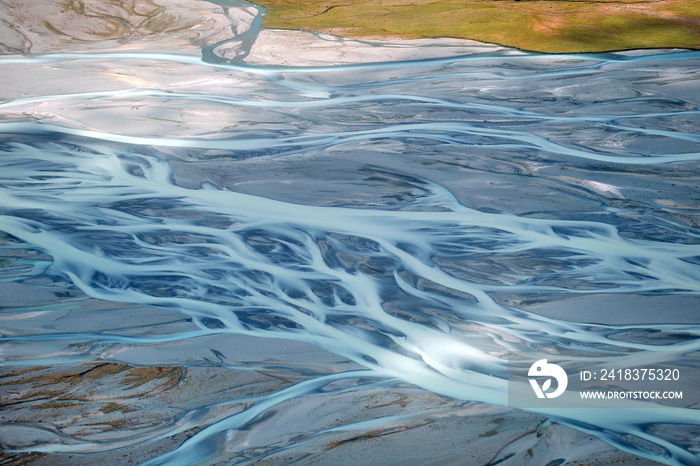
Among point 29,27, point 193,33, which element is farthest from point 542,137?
point 29,27

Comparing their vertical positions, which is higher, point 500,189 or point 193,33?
point 193,33

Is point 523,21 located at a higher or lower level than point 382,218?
higher

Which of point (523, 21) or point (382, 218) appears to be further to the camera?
point (523, 21)

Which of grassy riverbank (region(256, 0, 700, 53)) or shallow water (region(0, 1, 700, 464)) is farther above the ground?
grassy riverbank (region(256, 0, 700, 53))

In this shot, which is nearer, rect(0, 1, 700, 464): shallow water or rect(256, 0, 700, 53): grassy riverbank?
rect(0, 1, 700, 464): shallow water

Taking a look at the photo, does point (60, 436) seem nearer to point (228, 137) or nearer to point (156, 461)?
point (156, 461)
